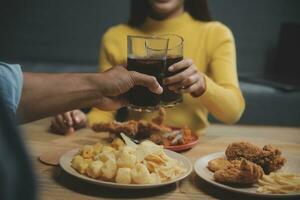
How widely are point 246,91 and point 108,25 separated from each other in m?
1.19

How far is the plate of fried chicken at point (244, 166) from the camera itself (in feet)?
2.72

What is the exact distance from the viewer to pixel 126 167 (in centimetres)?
82

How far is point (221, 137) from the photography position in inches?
53.2

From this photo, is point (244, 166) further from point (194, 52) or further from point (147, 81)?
point (194, 52)

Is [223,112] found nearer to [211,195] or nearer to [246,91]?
[211,195]

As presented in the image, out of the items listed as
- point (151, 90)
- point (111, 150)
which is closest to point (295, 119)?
point (151, 90)

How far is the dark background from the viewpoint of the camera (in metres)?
3.44

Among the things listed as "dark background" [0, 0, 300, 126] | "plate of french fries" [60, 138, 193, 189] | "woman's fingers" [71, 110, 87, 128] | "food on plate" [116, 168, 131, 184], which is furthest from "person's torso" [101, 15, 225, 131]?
"dark background" [0, 0, 300, 126]

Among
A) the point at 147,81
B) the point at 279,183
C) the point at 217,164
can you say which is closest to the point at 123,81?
the point at 147,81

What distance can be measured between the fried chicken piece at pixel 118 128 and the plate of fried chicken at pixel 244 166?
26cm

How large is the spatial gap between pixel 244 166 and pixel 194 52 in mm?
1103

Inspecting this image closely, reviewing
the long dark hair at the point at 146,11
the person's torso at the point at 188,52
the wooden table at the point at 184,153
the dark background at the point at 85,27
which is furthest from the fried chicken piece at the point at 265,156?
the dark background at the point at 85,27

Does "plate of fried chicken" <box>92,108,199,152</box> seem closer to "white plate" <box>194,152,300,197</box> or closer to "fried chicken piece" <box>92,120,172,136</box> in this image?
"fried chicken piece" <box>92,120,172,136</box>

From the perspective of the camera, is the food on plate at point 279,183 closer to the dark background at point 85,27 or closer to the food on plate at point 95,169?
the food on plate at point 95,169
